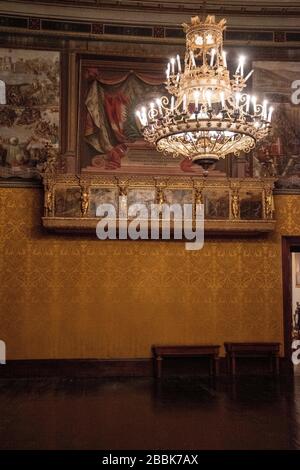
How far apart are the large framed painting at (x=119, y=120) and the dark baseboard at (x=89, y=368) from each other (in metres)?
4.09

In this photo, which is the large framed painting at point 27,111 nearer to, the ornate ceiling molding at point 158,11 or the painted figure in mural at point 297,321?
the ornate ceiling molding at point 158,11

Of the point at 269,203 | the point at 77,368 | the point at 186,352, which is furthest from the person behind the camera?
the point at 269,203

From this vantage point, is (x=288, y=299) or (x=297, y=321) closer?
(x=288, y=299)

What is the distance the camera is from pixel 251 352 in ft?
34.8

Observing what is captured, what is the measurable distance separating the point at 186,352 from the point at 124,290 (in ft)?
6.10

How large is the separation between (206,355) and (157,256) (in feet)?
7.60

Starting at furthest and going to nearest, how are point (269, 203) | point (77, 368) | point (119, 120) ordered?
1. point (119, 120)
2. point (269, 203)
3. point (77, 368)

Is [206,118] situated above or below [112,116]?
below

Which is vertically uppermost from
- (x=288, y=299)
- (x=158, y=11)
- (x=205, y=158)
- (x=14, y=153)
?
(x=158, y=11)

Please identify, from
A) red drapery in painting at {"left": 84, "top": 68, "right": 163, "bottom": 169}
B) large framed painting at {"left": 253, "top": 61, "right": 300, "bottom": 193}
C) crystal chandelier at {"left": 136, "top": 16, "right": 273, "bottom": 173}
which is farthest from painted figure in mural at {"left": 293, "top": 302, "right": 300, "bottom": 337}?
crystal chandelier at {"left": 136, "top": 16, "right": 273, "bottom": 173}

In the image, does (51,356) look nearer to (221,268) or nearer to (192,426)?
(221,268)

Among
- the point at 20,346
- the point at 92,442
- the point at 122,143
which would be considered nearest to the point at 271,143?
the point at 122,143

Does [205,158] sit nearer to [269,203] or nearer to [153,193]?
[153,193]

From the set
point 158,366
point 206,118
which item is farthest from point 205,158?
point 158,366
